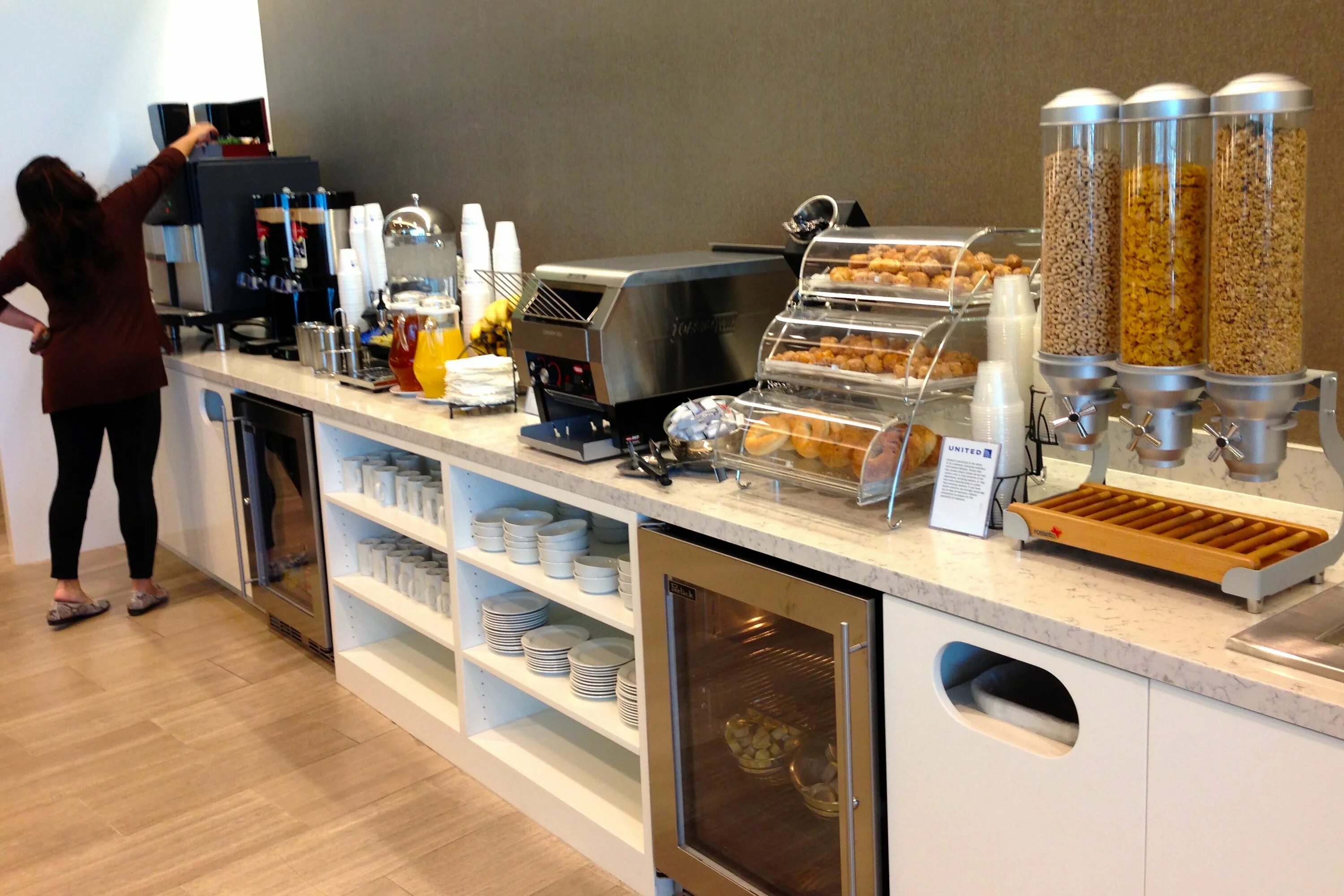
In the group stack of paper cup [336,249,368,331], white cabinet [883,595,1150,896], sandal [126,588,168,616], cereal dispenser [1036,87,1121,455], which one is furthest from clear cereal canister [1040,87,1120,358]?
sandal [126,588,168,616]

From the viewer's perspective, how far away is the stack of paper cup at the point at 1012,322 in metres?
1.95

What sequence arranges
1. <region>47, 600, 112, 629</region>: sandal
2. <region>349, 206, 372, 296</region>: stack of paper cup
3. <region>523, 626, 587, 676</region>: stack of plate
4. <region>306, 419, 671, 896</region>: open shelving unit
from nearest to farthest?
<region>306, 419, 671, 896</region>: open shelving unit, <region>523, 626, 587, 676</region>: stack of plate, <region>349, 206, 372, 296</region>: stack of paper cup, <region>47, 600, 112, 629</region>: sandal

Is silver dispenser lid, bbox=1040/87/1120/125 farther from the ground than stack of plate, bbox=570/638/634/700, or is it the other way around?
silver dispenser lid, bbox=1040/87/1120/125

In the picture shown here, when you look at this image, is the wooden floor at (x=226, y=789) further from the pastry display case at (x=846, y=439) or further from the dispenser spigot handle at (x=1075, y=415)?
the dispenser spigot handle at (x=1075, y=415)

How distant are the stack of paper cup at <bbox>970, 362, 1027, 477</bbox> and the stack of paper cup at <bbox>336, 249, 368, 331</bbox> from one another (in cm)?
253

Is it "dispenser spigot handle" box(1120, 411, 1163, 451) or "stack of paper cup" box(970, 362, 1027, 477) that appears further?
"stack of paper cup" box(970, 362, 1027, 477)

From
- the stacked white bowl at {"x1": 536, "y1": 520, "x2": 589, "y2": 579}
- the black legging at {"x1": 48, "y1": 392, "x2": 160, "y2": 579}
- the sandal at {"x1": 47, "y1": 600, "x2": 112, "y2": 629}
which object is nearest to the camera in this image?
the stacked white bowl at {"x1": 536, "y1": 520, "x2": 589, "y2": 579}

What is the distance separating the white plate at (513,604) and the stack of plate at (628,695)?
1.37ft

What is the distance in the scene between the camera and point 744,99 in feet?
9.77

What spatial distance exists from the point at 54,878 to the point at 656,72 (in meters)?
2.44

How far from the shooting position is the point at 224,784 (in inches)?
120

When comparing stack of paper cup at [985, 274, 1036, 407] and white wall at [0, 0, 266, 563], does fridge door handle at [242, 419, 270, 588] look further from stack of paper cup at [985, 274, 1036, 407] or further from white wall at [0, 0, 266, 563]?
stack of paper cup at [985, 274, 1036, 407]

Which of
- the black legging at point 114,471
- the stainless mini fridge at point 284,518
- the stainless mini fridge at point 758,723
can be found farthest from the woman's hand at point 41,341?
the stainless mini fridge at point 758,723

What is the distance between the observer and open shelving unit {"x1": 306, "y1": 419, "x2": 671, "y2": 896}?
100 inches
